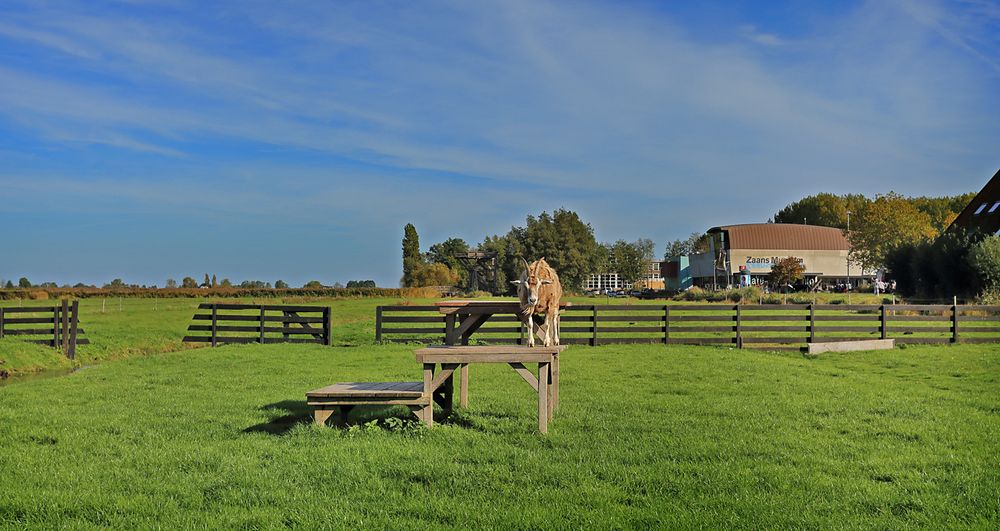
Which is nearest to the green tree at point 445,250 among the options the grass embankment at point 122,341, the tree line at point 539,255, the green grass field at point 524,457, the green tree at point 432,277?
the tree line at point 539,255

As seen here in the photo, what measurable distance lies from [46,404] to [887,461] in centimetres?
1185

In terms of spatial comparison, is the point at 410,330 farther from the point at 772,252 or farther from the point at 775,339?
the point at 772,252

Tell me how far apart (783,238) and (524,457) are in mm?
90708

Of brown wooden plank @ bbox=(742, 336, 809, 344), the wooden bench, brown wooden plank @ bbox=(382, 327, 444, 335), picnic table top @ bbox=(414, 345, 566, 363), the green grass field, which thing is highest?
picnic table top @ bbox=(414, 345, 566, 363)

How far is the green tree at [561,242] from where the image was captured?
71.2ft

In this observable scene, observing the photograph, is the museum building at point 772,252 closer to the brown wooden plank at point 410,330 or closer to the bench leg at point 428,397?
the brown wooden plank at point 410,330

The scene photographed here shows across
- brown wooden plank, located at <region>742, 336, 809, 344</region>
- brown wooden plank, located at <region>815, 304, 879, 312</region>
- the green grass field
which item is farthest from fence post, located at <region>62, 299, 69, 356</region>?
brown wooden plank, located at <region>815, 304, 879, 312</region>

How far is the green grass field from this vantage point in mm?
5980

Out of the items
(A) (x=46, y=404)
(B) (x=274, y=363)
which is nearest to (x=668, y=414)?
(A) (x=46, y=404)

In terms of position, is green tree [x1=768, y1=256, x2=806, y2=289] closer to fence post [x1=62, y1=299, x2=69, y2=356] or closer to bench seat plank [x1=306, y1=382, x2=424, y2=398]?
fence post [x1=62, y1=299, x2=69, y2=356]

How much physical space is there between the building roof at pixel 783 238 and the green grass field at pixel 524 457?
7974 centimetres

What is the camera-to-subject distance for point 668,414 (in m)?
10.2

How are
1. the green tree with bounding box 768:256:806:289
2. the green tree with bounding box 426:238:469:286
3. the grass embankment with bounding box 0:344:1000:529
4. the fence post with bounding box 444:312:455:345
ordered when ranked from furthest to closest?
the green tree with bounding box 426:238:469:286
the green tree with bounding box 768:256:806:289
the fence post with bounding box 444:312:455:345
the grass embankment with bounding box 0:344:1000:529

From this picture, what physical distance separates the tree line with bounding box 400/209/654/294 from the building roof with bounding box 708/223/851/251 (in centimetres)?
1502
